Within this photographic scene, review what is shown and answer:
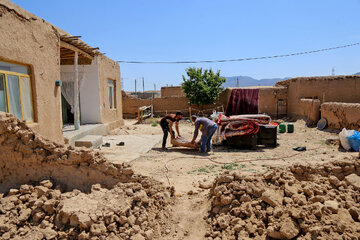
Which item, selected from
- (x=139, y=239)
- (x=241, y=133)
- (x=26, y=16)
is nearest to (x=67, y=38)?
(x=26, y=16)

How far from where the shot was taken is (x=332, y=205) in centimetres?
280

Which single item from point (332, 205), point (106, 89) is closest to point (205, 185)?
point (332, 205)

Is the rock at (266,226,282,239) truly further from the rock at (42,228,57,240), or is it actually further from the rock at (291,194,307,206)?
the rock at (42,228,57,240)

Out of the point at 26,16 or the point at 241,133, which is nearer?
the point at 26,16

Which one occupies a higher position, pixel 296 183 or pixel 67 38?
pixel 67 38

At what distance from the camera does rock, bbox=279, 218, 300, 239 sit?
2576 mm

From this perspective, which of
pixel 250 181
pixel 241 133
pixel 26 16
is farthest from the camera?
pixel 241 133

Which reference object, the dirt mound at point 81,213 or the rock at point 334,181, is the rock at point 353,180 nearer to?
the rock at point 334,181

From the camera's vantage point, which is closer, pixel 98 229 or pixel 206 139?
pixel 98 229

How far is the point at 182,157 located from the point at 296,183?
3.61m

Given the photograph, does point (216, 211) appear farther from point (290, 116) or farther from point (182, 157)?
point (290, 116)

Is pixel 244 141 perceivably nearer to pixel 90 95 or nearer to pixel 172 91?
pixel 90 95

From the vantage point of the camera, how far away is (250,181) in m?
3.38

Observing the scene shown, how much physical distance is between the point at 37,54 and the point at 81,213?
4571mm
